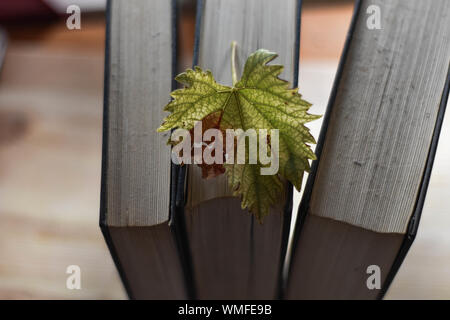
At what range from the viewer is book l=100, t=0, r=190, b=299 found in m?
0.32

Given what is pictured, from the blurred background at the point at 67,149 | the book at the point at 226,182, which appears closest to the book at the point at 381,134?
the book at the point at 226,182

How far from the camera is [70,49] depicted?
66 centimetres

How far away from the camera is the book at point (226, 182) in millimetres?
311

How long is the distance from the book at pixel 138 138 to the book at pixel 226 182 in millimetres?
22

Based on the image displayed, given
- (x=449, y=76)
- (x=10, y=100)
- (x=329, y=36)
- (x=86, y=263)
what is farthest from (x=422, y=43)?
(x=10, y=100)

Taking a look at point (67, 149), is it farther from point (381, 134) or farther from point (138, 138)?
point (381, 134)

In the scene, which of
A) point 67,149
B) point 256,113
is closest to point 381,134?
point 256,113

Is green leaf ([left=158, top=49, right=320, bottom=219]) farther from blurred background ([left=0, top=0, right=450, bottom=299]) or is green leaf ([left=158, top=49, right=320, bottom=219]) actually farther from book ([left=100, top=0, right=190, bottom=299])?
blurred background ([left=0, top=0, right=450, bottom=299])

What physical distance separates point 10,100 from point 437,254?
0.69 metres

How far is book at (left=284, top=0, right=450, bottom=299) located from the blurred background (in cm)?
21

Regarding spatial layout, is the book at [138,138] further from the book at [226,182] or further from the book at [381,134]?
the book at [381,134]

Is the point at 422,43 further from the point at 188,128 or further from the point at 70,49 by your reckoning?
the point at 70,49

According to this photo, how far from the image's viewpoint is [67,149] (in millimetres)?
607

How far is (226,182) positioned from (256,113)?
61mm
